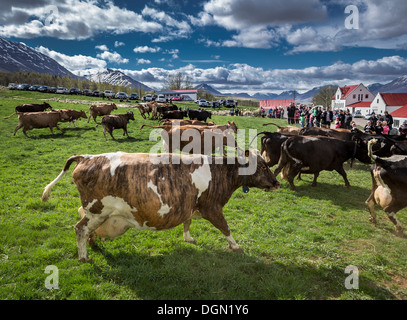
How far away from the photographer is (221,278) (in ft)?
13.7

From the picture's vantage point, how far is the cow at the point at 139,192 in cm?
409

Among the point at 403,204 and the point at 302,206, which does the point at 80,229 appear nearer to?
the point at 302,206

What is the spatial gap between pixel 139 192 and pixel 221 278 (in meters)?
1.99

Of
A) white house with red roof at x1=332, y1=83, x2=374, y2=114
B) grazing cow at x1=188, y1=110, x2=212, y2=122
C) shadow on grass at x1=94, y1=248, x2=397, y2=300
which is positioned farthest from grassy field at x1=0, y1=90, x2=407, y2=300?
white house with red roof at x1=332, y1=83, x2=374, y2=114

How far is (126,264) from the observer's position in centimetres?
446

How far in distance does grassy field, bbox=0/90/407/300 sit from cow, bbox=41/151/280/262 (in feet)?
2.06

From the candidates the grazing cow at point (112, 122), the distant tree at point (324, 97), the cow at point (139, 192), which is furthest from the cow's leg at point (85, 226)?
the distant tree at point (324, 97)

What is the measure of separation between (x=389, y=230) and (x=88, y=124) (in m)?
21.0

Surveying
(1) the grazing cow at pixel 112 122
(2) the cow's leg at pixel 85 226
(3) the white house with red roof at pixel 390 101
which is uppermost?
(3) the white house with red roof at pixel 390 101

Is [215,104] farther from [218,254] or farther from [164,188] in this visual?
[164,188]

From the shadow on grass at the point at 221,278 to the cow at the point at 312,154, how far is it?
15.2ft

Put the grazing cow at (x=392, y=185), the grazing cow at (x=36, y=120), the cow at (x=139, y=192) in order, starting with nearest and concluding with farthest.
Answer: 1. the cow at (x=139, y=192)
2. the grazing cow at (x=392, y=185)
3. the grazing cow at (x=36, y=120)

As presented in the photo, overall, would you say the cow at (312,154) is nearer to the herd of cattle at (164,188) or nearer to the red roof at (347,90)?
the herd of cattle at (164,188)

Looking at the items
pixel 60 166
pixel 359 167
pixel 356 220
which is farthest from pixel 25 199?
pixel 359 167
